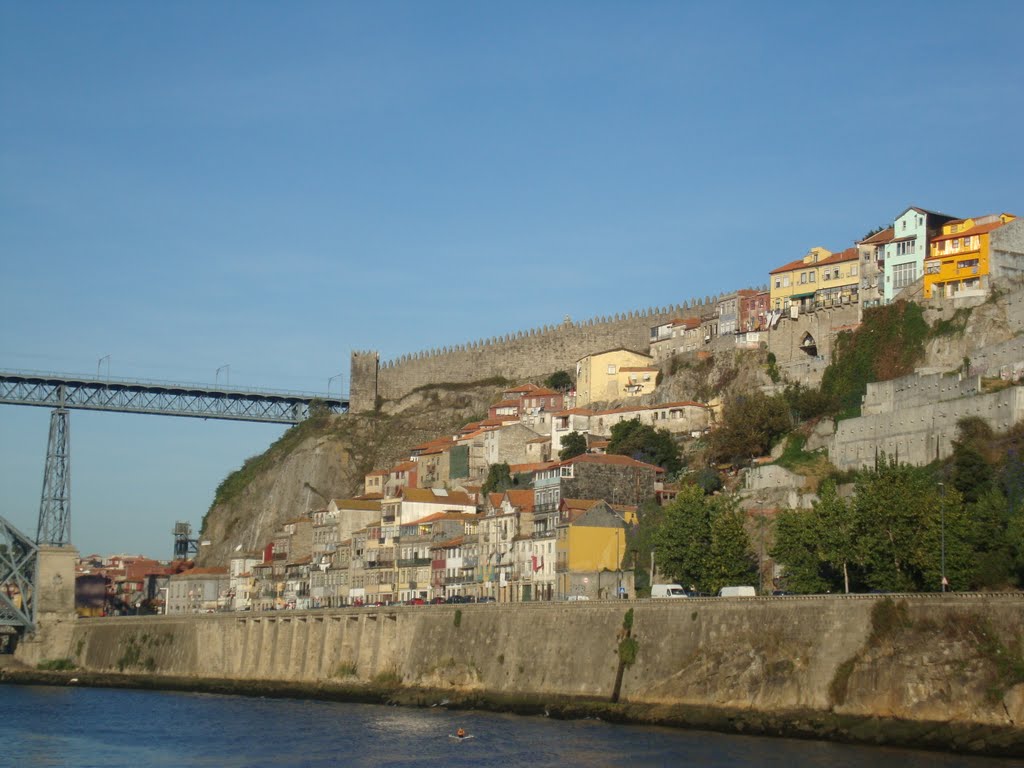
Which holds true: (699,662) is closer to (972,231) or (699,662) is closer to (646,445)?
(646,445)

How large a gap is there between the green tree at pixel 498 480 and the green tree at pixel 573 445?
3283 millimetres

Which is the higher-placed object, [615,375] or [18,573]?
[615,375]

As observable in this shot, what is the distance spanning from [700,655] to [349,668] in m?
22.1

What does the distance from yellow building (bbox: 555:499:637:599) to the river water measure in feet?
40.6

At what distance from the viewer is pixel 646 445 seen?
268 feet

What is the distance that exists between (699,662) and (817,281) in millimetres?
37536

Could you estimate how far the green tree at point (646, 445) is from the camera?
80.6 meters

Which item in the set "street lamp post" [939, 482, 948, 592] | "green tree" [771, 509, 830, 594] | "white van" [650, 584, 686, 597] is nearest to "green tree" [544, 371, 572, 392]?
"white van" [650, 584, 686, 597]

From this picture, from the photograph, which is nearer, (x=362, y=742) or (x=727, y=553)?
(x=362, y=742)

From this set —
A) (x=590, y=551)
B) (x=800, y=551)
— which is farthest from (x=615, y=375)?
(x=800, y=551)

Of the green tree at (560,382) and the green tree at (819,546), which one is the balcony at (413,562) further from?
the green tree at (819,546)

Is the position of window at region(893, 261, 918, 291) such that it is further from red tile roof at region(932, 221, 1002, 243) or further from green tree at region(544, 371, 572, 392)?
green tree at region(544, 371, 572, 392)

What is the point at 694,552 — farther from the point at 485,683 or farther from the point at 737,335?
the point at 737,335

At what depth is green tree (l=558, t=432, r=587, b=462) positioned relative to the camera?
3447 inches
